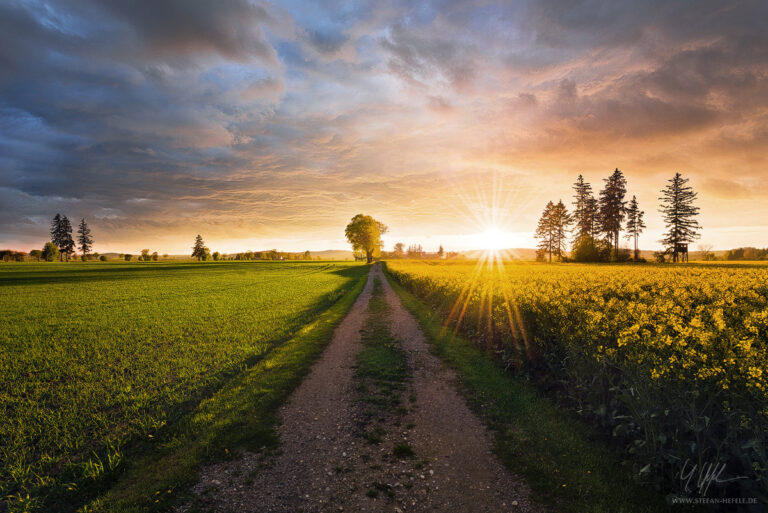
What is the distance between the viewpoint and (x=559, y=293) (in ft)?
29.0

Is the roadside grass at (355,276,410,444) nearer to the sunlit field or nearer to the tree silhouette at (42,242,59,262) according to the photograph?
the sunlit field

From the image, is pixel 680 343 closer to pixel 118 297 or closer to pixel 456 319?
pixel 456 319

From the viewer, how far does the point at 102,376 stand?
896 cm

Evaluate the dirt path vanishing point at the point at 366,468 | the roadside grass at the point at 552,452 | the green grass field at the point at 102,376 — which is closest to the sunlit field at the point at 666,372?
the roadside grass at the point at 552,452

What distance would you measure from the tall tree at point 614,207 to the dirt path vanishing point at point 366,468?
63.8 meters

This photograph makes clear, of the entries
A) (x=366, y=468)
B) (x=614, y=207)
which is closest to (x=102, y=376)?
(x=366, y=468)

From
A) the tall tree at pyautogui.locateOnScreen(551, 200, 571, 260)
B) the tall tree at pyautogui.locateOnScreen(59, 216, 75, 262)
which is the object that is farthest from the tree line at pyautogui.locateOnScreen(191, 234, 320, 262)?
the tall tree at pyautogui.locateOnScreen(551, 200, 571, 260)

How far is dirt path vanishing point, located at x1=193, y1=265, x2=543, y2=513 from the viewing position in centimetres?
420

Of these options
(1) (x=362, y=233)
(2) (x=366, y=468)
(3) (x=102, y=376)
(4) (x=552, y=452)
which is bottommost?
(3) (x=102, y=376)

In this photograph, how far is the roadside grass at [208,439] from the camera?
173 inches

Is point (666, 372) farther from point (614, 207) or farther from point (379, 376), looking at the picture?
point (614, 207)

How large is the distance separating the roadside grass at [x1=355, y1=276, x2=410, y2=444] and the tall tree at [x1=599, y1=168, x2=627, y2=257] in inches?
2357

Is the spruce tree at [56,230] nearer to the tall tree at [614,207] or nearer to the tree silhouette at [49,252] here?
the tree silhouette at [49,252]
